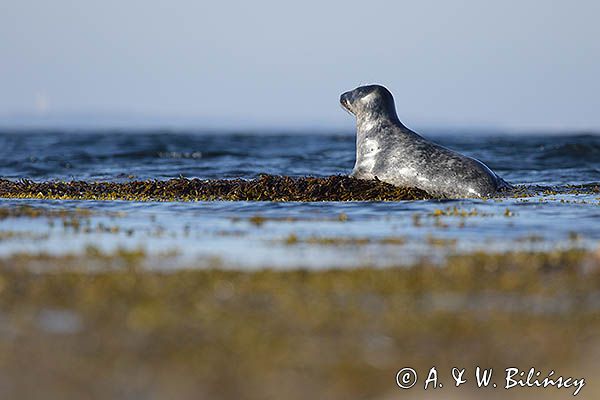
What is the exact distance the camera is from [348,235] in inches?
344

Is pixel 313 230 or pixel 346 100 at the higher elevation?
pixel 346 100

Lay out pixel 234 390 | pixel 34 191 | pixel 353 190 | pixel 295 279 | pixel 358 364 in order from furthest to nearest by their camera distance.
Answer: pixel 34 191, pixel 353 190, pixel 295 279, pixel 358 364, pixel 234 390

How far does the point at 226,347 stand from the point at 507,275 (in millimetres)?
2635

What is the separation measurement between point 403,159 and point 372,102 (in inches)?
56.4

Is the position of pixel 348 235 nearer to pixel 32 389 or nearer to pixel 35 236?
pixel 35 236

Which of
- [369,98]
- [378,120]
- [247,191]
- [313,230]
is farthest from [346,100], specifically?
[313,230]

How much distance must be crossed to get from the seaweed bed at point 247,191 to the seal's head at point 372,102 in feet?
5.24

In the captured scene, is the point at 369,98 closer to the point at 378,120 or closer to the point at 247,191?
the point at 378,120

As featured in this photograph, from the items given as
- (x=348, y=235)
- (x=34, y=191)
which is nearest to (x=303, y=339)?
(x=348, y=235)

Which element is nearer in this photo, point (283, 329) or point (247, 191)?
point (283, 329)

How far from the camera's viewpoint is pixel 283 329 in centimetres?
506

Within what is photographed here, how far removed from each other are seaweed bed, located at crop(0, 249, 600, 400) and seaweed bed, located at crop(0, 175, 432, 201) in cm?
695

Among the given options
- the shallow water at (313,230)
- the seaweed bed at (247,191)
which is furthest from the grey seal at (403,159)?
the shallow water at (313,230)

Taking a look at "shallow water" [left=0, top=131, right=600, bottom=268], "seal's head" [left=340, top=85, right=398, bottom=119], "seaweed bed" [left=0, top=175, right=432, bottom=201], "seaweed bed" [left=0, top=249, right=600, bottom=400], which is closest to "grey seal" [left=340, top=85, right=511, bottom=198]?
"seal's head" [left=340, top=85, right=398, bottom=119]
